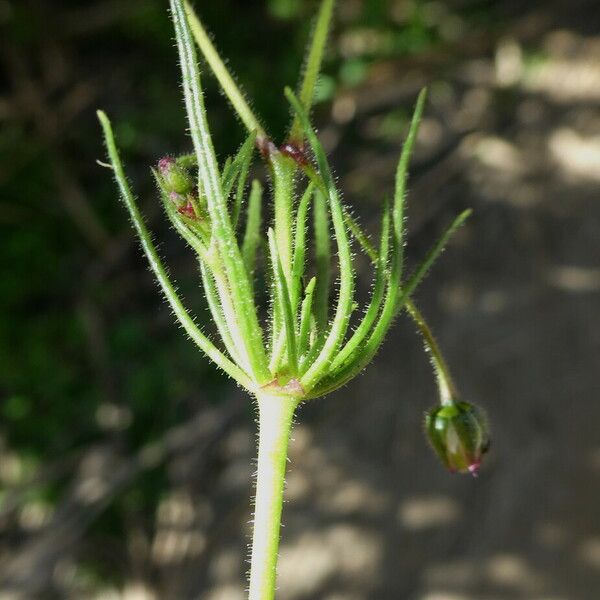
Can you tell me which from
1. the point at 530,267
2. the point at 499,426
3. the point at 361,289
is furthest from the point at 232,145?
the point at 499,426

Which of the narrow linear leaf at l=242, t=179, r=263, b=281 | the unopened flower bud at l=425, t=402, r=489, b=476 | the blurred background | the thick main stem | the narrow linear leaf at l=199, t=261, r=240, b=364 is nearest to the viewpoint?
the thick main stem

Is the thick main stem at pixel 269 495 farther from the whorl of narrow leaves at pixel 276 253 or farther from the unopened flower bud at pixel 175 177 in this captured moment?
the unopened flower bud at pixel 175 177

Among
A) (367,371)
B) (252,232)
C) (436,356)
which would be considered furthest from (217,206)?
(367,371)

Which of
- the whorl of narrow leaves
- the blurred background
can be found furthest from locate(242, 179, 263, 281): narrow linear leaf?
the blurred background

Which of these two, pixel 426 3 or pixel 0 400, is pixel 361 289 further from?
pixel 0 400

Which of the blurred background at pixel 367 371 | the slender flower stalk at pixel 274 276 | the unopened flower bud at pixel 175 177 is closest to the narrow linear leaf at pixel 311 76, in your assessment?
the slender flower stalk at pixel 274 276

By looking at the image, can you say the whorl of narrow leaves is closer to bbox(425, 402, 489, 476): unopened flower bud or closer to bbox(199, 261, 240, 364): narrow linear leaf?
bbox(199, 261, 240, 364): narrow linear leaf
